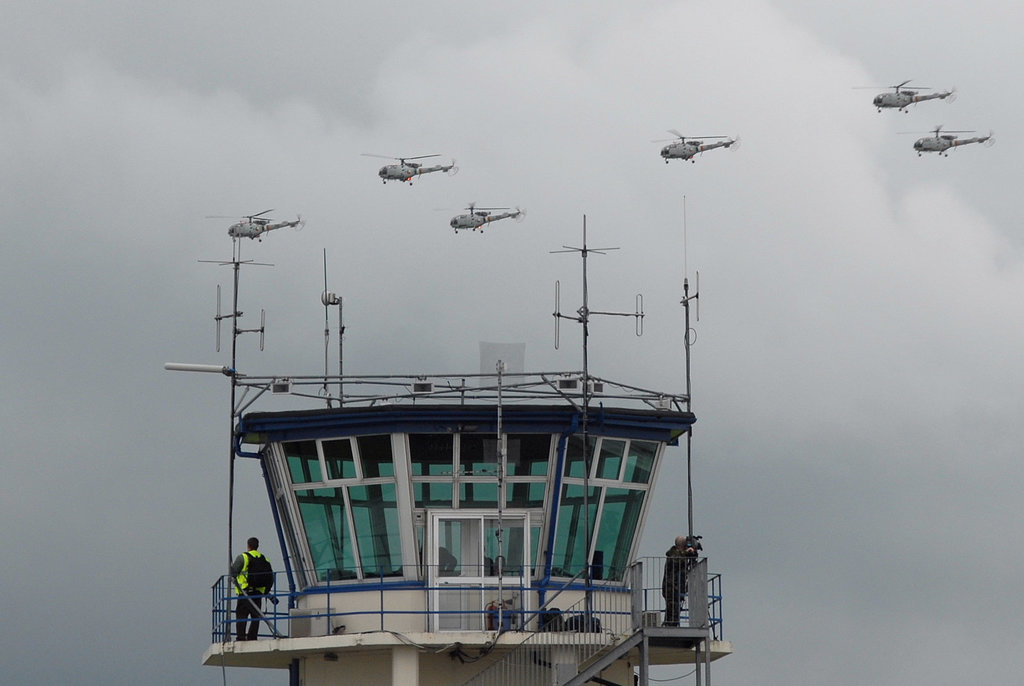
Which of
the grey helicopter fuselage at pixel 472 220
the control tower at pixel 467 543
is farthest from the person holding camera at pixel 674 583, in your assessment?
the grey helicopter fuselage at pixel 472 220

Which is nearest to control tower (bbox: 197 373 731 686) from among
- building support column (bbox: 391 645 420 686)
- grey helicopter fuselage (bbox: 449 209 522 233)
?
Answer: building support column (bbox: 391 645 420 686)

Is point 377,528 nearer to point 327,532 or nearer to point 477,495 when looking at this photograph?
point 327,532

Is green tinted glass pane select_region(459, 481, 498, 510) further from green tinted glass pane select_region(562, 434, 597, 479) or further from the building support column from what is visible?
the building support column

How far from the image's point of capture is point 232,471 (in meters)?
29.7

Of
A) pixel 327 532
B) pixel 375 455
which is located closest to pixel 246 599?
pixel 327 532

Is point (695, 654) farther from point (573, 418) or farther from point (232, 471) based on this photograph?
point (232, 471)

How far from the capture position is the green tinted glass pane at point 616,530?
1166 inches

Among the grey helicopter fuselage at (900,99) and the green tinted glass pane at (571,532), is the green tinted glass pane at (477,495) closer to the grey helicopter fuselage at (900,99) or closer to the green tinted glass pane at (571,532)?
the green tinted glass pane at (571,532)

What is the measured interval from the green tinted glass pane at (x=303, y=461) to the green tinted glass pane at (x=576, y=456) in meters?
3.83

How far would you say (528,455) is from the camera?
29219 mm

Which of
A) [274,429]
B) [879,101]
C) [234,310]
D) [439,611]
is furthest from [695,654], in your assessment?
[879,101]

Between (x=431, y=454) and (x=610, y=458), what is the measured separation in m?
2.81

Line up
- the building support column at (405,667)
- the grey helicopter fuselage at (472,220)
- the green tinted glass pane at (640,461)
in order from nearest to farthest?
the building support column at (405,667)
the green tinted glass pane at (640,461)
the grey helicopter fuselage at (472,220)

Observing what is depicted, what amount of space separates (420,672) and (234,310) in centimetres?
704
